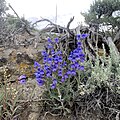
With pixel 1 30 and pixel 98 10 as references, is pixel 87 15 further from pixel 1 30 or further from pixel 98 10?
pixel 1 30

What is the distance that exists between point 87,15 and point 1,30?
1.39 m

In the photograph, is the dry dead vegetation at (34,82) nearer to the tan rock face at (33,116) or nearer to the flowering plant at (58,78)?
the tan rock face at (33,116)

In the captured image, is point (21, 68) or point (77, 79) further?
point (21, 68)

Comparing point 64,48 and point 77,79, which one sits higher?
point 64,48

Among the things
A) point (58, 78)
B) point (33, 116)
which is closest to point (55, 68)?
point (58, 78)

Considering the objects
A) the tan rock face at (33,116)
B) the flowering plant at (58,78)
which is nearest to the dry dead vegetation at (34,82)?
the tan rock face at (33,116)

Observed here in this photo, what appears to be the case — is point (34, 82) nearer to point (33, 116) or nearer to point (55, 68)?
point (33, 116)

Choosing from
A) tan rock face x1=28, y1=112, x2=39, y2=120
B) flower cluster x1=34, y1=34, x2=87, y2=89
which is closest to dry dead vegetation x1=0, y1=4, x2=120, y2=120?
tan rock face x1=28, y1=112, x2=39, y2=120

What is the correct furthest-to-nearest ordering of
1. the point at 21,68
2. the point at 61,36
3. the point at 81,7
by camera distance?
the point at 81,7
the point at 61,36
the point at 21,68

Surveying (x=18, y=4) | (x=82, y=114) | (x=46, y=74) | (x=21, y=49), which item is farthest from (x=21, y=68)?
(x=18, y=4)

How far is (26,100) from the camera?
8.54ft

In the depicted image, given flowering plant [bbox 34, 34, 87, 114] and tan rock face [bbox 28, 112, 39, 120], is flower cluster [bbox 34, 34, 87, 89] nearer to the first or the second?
flowering plant [bbox 34, 34, 87, 114]

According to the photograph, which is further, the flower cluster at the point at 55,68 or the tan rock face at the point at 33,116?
the tan rock face at the point at 33,116

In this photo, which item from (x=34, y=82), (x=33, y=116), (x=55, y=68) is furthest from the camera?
(x=34, y=82)
